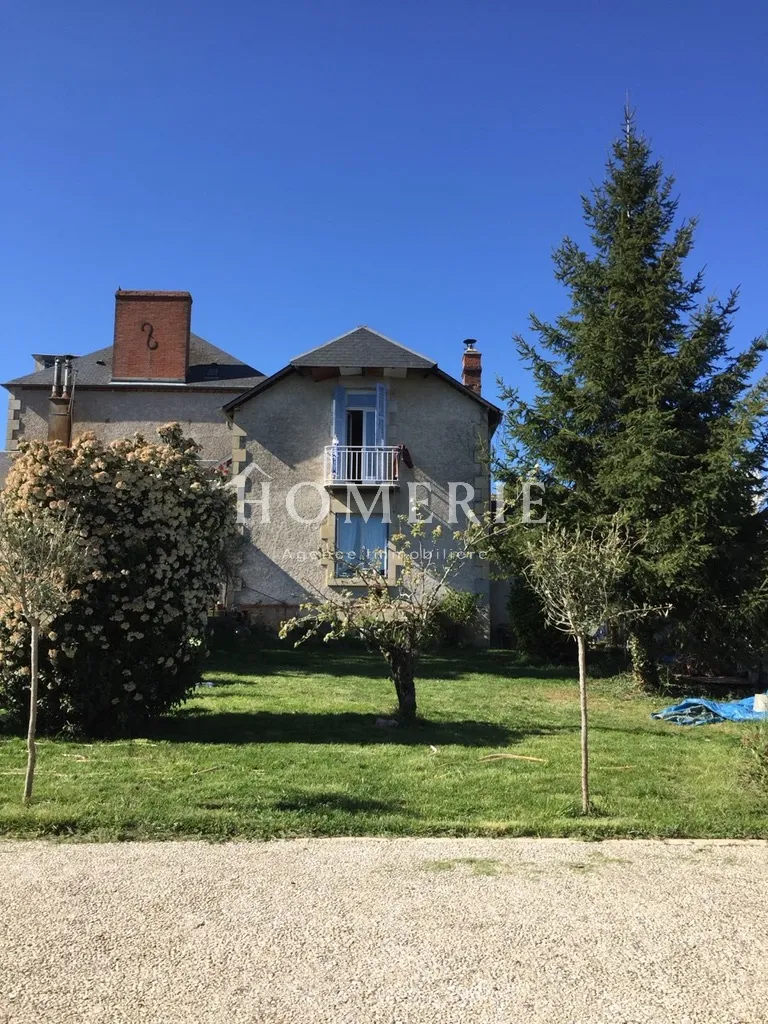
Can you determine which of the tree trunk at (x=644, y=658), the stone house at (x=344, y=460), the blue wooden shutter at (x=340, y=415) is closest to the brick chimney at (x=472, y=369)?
the stone house at (x=344, y=460)

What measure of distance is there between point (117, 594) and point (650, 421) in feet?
25.8

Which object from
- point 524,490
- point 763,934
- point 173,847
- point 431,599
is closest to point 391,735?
point 431,599

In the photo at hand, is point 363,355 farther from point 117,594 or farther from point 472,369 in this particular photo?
point 117,594

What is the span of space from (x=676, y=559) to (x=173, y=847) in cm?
831

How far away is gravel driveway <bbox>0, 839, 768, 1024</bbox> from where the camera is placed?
295 centimetres

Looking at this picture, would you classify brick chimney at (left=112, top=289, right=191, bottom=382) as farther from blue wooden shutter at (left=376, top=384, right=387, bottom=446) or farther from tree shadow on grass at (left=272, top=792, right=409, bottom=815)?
tree shadow on grass at (left=272, top=792, right=409, bottom=815)

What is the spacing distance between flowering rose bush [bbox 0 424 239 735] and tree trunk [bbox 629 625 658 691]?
24.4 ft

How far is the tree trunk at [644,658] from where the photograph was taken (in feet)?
40.3

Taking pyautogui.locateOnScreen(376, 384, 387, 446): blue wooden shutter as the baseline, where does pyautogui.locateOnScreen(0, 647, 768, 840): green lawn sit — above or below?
below

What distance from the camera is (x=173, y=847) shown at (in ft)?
15.4

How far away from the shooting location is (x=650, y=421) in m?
11.3

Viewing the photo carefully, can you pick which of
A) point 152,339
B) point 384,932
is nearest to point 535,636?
point 384,932

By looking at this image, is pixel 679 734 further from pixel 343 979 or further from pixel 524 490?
pixel 343 979

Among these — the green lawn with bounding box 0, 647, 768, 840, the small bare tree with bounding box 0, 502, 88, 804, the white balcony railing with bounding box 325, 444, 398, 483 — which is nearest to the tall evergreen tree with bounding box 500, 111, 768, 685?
the green lawn with bounding box 0, 647, 768, 840
